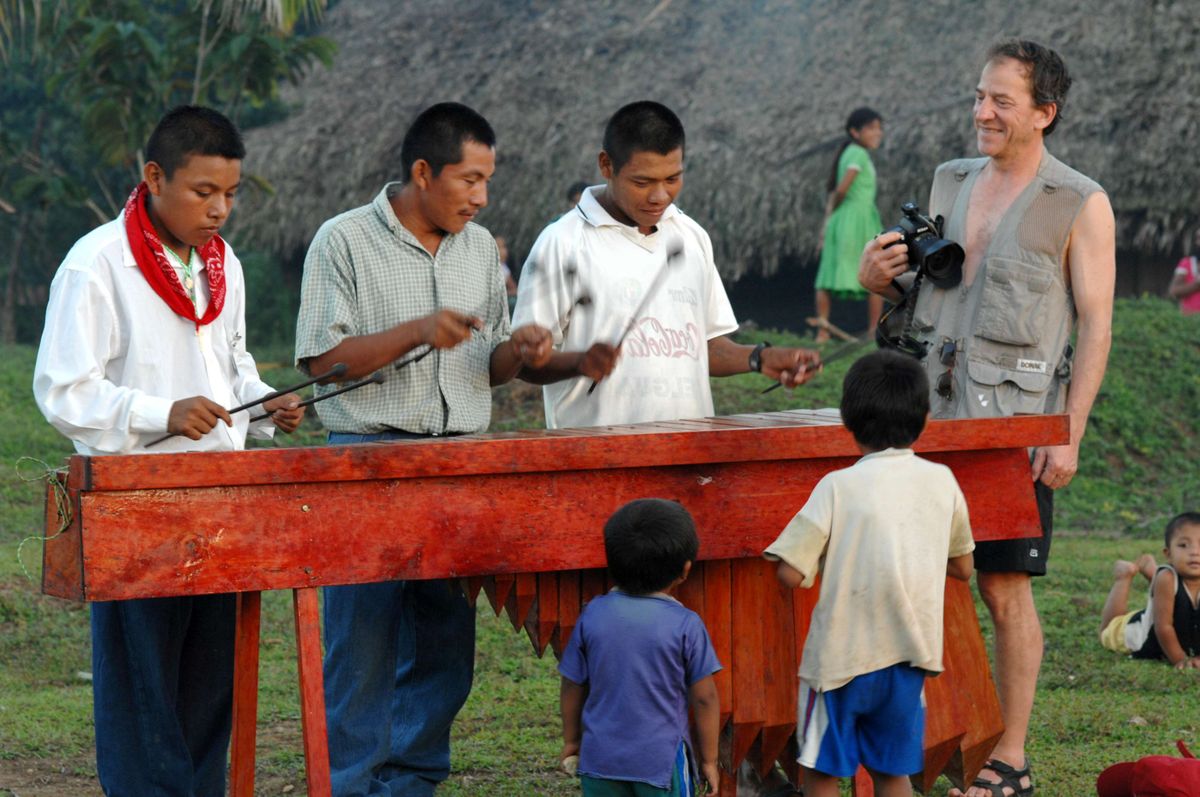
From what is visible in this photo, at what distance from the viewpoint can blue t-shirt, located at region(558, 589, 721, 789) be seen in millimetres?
3668

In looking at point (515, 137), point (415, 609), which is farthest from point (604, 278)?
point (515, 137)

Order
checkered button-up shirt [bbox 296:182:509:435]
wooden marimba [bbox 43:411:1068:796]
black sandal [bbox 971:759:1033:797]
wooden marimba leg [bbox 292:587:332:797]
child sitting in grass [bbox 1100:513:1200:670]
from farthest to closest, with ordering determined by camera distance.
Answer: child sitting in grass [bbox 1100:513:1200:670] < black sandal [bbox 971:759:1033:797] < checkered button-up shirt [bbox 296:182:509:435] < wooden marimba leg [bbox 292:587:332:797] < wooden marimba [bbox 43:411:1068:796]

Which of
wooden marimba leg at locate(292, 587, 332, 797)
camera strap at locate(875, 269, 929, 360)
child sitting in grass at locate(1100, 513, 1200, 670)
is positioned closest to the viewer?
wooden marimba leg at locate(292, 587, 332, 797)

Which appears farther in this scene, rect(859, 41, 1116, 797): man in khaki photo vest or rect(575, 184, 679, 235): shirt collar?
rect(859, 41, 1116, 797): man in khaki photo vest

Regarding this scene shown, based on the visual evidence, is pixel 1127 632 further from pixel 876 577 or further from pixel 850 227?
pixel 850 227

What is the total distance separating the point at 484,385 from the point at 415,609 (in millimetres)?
685

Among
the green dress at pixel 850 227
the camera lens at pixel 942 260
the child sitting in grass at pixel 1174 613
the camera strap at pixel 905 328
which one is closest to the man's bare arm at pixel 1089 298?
the camera lens at pixel 942 260

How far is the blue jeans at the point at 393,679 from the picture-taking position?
4.21 meters

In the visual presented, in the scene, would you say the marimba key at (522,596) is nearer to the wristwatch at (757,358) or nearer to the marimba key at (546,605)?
the marimba key at (546,605)

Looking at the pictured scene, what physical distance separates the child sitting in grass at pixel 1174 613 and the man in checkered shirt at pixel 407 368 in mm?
3606

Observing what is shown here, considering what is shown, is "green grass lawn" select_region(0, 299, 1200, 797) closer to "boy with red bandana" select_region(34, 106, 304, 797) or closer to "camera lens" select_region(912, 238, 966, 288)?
"boy with red bandana" select_region(34, 106, 304, 797)

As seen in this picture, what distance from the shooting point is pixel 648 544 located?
3.70 meters

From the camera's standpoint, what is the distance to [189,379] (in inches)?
158

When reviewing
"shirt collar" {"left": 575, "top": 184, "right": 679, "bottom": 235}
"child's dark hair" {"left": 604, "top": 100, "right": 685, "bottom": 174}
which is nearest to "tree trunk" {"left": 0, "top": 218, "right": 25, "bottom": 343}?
"shirt collar" {"left": 575, "top": 184, "right": 679, "bottom": 235}
